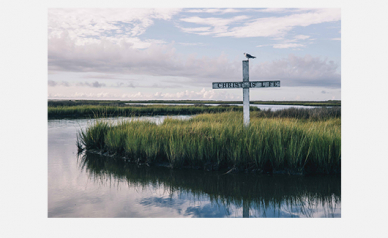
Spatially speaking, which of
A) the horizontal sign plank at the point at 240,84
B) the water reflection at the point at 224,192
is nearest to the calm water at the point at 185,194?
the water reflection at the point at 224,192

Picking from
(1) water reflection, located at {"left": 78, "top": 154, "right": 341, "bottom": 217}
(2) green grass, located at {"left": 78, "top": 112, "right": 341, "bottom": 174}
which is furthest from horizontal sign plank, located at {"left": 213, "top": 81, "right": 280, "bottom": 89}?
(1) water reflection, located at {"left": 78, "top": 154, "right": 341, "bottom": 217}

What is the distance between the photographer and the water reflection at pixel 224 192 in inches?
175

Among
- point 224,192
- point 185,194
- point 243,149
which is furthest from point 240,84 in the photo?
point 185,194

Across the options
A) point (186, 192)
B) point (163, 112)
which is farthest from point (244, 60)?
point (163, 112)

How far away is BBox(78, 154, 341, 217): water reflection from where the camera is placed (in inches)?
175

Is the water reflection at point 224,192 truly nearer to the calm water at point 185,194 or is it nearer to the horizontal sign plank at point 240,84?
the calm water at point 185,194

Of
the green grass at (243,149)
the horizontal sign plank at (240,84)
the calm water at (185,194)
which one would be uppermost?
the horizontal sign plank at (240,84)

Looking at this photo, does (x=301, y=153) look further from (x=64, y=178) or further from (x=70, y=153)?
(x=70, y=153)

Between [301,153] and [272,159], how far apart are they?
2.39 feet

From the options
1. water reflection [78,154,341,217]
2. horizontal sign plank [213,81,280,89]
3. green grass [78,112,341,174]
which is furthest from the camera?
horizontal sign plank [213,81,280,89]

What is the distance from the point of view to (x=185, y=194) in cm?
524

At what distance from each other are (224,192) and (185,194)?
782mm

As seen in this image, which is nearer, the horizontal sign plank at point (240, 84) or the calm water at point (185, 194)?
the calm water at point (185, 194)

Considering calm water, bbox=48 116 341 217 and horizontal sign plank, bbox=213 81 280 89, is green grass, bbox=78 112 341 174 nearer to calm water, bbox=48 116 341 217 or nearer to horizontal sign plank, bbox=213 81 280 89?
calm water, bbox=48 116 341 217
